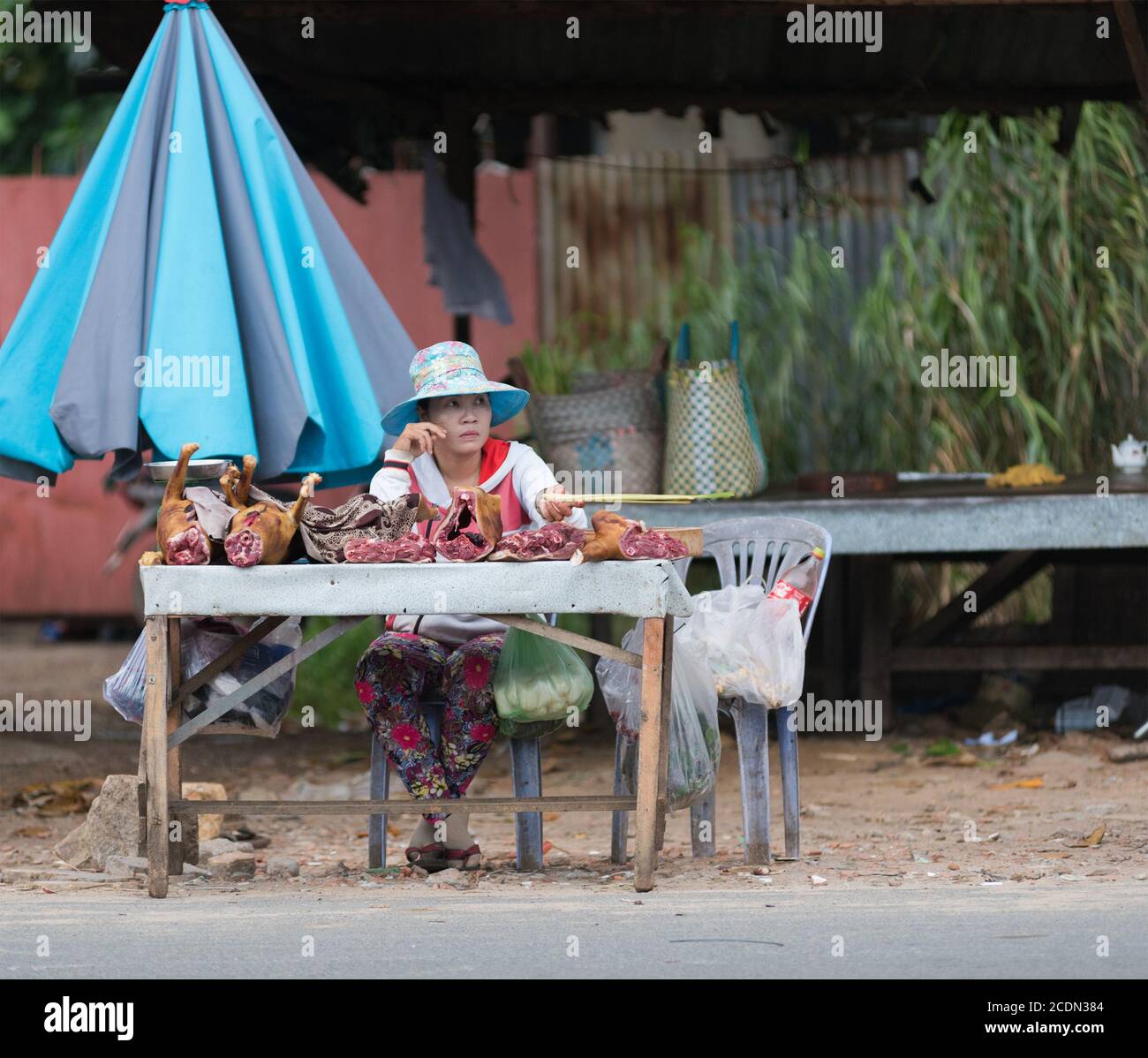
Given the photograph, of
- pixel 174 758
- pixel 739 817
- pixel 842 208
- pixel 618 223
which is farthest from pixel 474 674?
pixel 618 223

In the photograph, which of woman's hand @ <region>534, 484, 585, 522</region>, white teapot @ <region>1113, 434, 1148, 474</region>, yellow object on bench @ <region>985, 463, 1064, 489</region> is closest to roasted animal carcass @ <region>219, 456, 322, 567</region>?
woman's hand @ <region>534, 484, 585, 522</region>

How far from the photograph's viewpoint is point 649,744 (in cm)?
437

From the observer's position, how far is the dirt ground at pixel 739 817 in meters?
4.82

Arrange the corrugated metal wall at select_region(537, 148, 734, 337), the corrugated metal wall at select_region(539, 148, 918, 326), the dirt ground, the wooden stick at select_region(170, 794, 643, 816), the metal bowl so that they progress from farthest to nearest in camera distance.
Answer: the corrugated metal wall at select_region(537, 148, 734, 337)
the corrugated metal wall at select_region(539, 148, 918, 326)
the dirt ground
the metal bowl
the wooden stick at select_region(170, 794, 643, 816)

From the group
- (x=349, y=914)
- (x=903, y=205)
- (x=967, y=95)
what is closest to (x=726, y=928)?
(x=349, y=914)

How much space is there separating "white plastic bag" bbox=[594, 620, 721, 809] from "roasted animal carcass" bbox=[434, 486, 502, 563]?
55 centimetres

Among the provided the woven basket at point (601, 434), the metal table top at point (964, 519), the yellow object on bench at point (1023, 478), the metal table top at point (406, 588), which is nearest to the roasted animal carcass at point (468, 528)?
the metal table top at point (406, 588)

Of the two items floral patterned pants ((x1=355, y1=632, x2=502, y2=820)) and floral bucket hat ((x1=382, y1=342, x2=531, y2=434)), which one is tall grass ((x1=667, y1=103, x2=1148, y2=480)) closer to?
floral bucket hat ((x1=382, y1=342, x2=531, y2=434))

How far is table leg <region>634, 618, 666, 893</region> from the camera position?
4363 mm

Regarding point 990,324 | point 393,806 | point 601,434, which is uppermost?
point 990,324

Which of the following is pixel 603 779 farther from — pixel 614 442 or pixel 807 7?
pixel 807 7

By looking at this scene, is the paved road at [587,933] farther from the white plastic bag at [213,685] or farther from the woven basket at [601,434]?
the woven basket at [601,434]

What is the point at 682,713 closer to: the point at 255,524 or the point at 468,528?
the point at 468,528

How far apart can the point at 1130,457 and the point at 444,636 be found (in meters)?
3.84
